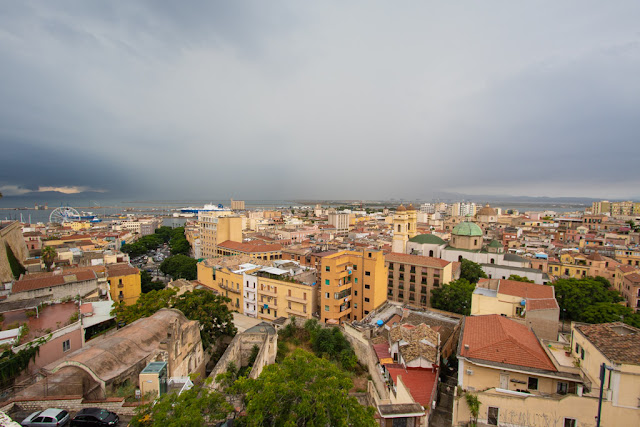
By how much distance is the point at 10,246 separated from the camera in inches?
1385

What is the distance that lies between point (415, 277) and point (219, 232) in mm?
40571

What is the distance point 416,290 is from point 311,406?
31317mm

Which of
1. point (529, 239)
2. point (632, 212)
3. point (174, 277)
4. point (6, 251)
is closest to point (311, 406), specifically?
point (6, 251)

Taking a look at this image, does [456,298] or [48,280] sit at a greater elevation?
[48,280]

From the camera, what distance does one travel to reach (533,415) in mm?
12188

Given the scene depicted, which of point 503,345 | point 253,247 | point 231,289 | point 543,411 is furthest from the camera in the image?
point 253,247

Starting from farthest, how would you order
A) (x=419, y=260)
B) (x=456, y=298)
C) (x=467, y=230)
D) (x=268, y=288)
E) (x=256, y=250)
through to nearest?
(x=256, y=250)
(x=467, y=230)
(x=419, y=260)
(x=268, y=288)
(x=456, y=298)

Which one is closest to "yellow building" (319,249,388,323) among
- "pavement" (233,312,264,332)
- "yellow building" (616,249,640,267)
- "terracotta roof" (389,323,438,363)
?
"pavement" (233,312,264,332)

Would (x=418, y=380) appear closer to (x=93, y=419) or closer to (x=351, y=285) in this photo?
(x=93, y=419)

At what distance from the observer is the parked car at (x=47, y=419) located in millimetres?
10881

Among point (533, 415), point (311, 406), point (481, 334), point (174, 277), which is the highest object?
point (311, 406)

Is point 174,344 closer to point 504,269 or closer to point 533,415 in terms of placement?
point 533,415

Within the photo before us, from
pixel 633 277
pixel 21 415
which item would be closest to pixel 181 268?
pixel 21 415

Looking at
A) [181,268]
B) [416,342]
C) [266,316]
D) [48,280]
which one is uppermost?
[48,280]
